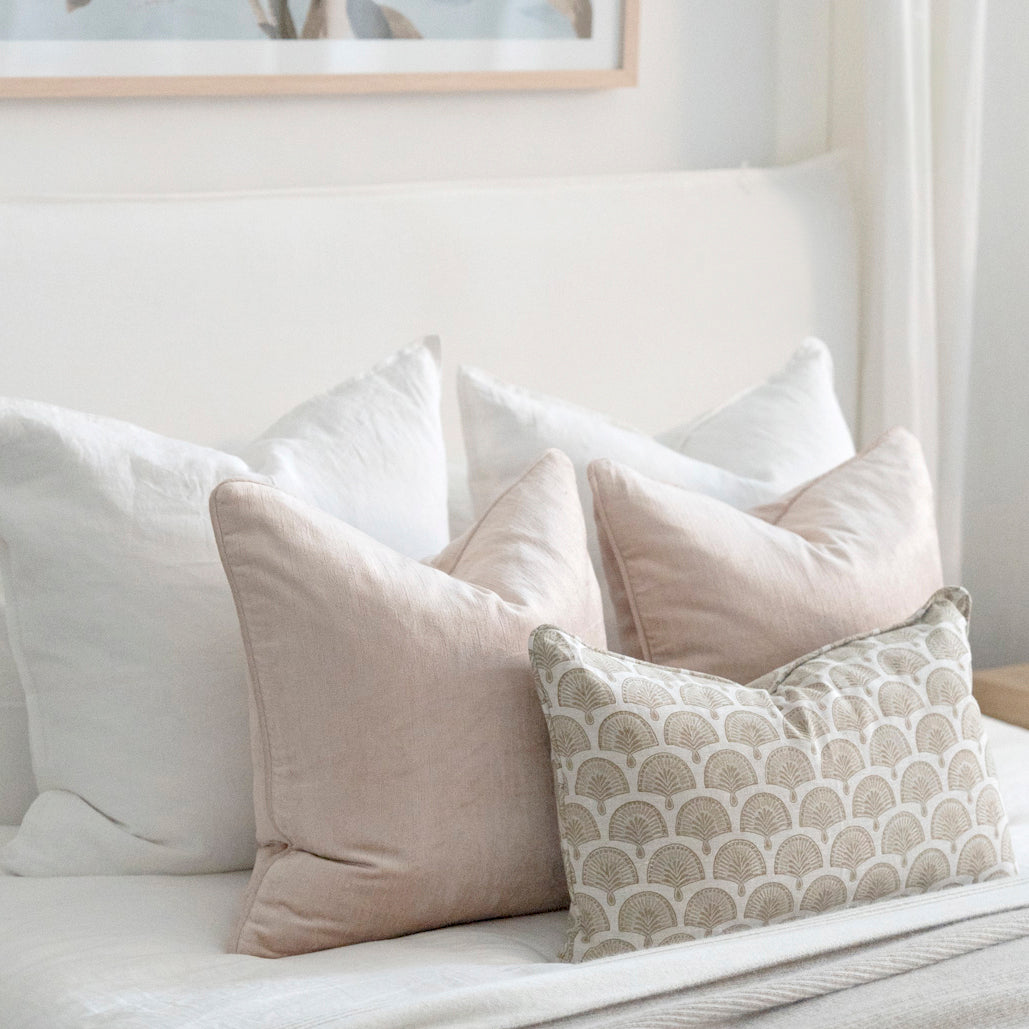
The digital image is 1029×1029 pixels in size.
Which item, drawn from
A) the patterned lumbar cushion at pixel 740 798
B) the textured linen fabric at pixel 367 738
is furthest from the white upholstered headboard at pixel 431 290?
the patterned lumbar cushion at pixel 740 798

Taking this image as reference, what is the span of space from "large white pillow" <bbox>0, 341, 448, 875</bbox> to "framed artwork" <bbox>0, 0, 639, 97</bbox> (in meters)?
0.61

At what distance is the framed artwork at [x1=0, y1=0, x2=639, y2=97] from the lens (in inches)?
64.8

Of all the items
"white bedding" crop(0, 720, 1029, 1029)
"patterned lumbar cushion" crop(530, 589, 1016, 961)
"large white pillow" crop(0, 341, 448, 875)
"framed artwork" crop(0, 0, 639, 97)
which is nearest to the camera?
"white bedding" crop(0, 720, 1029, 1029)

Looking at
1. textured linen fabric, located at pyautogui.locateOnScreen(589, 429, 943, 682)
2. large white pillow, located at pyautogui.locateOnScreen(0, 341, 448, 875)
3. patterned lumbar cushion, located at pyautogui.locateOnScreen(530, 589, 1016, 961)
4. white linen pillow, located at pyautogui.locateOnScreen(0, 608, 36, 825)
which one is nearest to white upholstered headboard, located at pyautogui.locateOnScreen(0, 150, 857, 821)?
white linen pillow, located at pyautogui.locateOnScreen(0, 608, 36, 825)

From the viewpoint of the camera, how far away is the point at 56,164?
169 centimetres

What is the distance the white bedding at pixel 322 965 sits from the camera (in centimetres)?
94

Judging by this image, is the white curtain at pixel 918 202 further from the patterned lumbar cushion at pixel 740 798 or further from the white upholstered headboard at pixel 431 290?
the patterned lumbar cushion at pixel 740 798

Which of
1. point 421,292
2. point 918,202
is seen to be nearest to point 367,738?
point 421,292

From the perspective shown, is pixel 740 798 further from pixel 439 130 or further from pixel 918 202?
pixel 918 202

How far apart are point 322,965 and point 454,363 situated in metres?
0.95

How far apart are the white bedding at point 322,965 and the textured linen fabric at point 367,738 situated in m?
0.05

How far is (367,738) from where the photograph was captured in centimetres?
111

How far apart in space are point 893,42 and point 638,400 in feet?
2.23

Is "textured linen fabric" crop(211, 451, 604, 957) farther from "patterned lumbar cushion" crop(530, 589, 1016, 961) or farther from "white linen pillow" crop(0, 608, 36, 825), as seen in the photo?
"white linen pillow" crop(0, 608, 36, 825)
